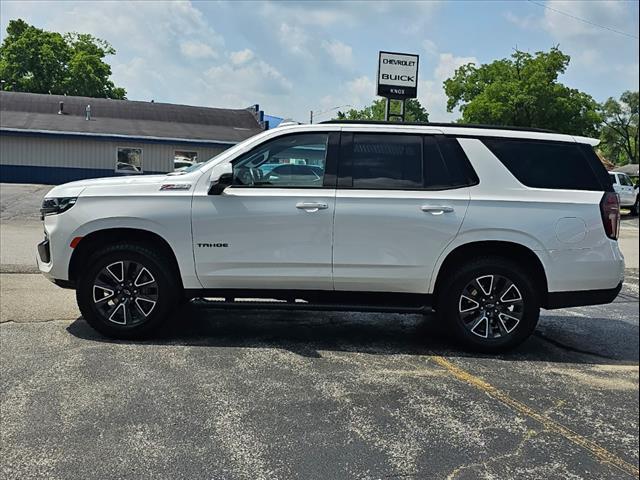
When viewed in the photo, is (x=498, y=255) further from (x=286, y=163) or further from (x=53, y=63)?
(x=53, y=63)

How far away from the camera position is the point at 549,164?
16.8ft

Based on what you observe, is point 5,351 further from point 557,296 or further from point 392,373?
point 557,296

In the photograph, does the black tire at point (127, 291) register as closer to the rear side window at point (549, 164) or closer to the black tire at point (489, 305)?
the black tire at point (489, 305)

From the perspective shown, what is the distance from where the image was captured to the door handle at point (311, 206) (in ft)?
16.2

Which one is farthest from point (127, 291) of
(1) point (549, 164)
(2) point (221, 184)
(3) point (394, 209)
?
(1) point (549, 164)

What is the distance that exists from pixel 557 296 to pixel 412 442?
89.0 inches

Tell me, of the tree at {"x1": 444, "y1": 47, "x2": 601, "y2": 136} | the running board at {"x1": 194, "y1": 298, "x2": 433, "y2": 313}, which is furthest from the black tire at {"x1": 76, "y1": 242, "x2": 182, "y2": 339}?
the tree at {"x1": 444, "y1": 47, "x2": 601, "y2": 136}

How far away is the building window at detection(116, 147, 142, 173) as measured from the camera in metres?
28.1

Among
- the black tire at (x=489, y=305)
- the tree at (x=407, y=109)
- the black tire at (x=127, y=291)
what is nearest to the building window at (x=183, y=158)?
the tree at (x=407, y=109)

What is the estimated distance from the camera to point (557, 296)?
504 cm

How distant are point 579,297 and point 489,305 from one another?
76cm

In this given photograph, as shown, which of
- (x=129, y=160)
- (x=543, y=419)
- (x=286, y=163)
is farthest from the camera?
(x=129, y=160)

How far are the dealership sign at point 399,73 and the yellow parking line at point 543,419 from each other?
10.8 metres

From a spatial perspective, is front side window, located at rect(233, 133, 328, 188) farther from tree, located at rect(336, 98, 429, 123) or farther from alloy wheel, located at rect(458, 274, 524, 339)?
tree, located at rect(336, 98, 429, 123)
